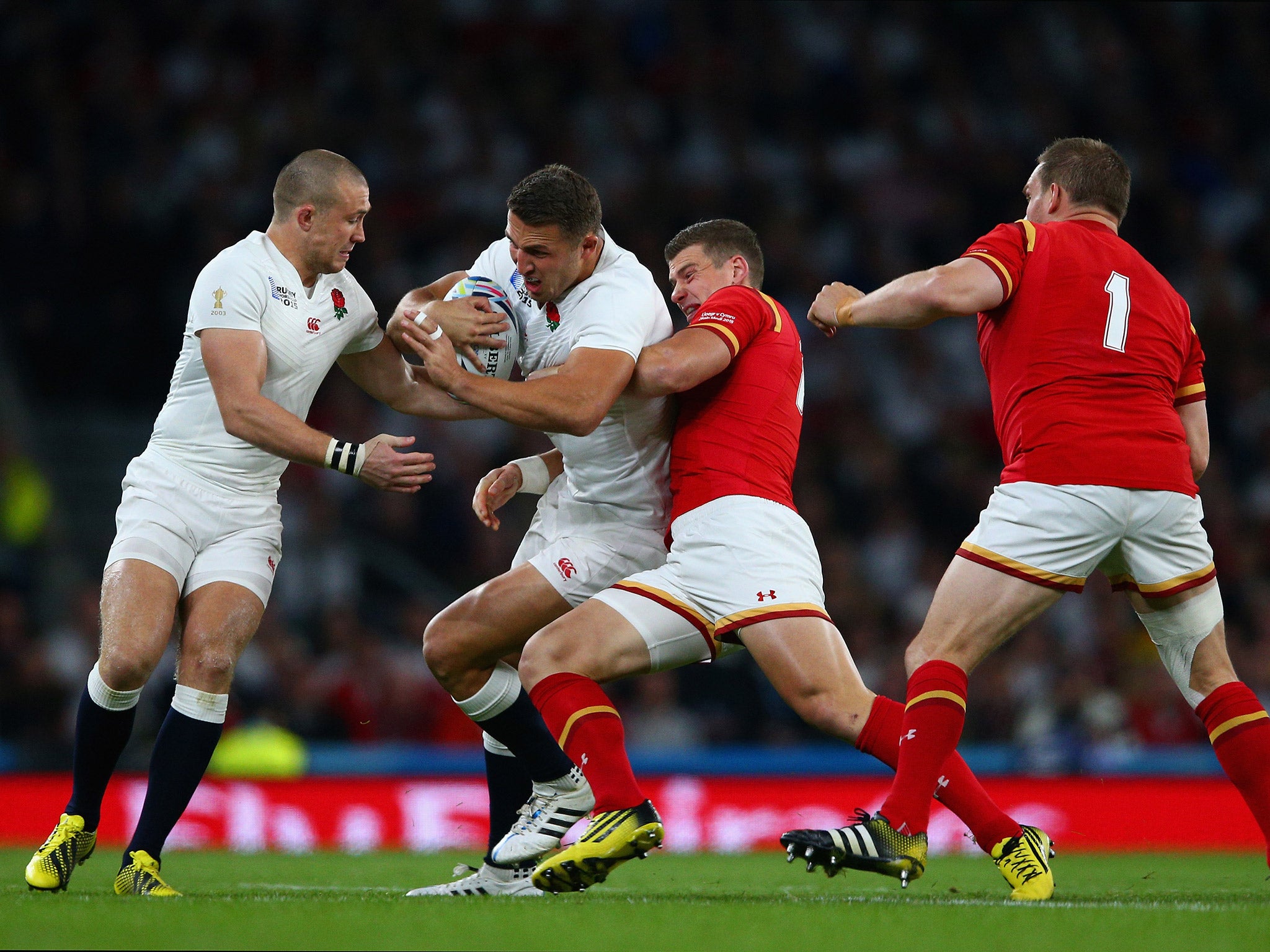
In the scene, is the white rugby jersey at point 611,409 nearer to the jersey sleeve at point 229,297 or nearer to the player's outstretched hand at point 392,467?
the player's outstretched hand at point 392,467

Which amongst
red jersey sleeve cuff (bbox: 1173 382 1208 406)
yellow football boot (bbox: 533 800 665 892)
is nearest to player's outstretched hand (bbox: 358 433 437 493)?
yellow football boot (bbox: 533 800 665 892)

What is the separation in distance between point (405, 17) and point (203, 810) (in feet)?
31.8

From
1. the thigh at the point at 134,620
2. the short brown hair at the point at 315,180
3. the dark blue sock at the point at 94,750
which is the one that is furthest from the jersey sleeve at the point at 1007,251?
the dark blue sock at the point at 94,750

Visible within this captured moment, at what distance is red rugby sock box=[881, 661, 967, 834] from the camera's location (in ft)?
14.9

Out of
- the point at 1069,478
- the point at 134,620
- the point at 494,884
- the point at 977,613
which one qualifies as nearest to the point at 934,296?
the point at 1069,478

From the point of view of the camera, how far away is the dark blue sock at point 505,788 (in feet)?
18.2

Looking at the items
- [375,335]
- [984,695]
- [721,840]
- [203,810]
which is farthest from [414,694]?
[375,335]

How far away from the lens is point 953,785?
16.0ft

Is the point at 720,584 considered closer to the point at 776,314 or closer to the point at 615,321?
the point at 615,321

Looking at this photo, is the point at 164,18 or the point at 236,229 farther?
the point at 164,18

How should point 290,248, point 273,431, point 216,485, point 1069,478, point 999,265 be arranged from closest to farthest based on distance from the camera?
point 1069,478
point 999,265
point 273,431
point 216,485
point 290,248

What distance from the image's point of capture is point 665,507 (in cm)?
550

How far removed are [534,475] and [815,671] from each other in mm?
1483

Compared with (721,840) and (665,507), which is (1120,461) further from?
(721,840)
